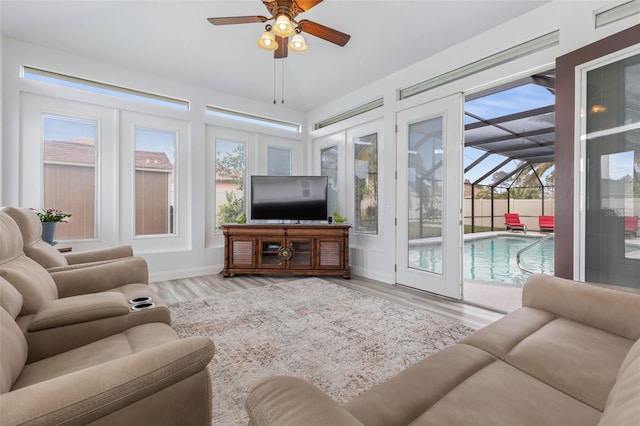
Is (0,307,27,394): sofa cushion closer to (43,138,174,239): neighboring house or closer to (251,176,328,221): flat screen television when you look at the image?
(43,138,174,239): neighboring house

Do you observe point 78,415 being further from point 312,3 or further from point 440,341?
point 312,3

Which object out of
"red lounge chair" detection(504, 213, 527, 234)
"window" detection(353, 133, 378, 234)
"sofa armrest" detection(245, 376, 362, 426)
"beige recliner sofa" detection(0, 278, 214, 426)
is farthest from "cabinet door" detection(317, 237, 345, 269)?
"red lounge chair" detection(504, 213, 527, 234)

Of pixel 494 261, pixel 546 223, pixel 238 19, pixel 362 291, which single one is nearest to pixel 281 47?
pixel 238 19

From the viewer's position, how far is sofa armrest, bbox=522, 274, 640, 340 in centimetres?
140

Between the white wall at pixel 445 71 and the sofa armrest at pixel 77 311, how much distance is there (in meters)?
3.39

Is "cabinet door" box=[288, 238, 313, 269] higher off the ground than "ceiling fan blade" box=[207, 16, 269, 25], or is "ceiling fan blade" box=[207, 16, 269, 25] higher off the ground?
"ceiling fan blade" box=[207, 16, 269, 25]

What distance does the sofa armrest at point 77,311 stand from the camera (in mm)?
1322

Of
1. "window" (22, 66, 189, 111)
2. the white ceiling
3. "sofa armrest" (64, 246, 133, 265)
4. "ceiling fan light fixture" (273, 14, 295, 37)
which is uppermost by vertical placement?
the white ceiling

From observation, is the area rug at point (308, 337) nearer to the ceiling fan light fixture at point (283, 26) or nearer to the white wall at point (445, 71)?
the white wall at point (445, 71)

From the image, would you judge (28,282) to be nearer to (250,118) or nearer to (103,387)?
(103,387)

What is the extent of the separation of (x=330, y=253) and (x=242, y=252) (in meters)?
1.36

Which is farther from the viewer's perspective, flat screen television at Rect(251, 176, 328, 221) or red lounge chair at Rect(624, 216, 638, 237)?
flat screen television at Rect(251, 176, 328, 221)

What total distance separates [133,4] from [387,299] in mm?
4215

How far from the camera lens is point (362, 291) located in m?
3.78
